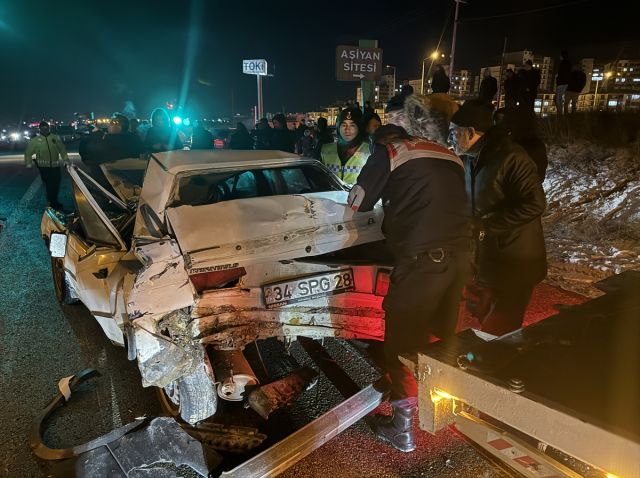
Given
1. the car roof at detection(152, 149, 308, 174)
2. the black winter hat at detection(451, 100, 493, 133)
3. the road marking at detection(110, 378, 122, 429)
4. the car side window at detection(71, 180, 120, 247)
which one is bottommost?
the road marking at detection(110, 378, 122, 429)

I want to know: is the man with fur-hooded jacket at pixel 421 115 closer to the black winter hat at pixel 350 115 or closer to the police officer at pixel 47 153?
the black winter hat at pixel 350 115

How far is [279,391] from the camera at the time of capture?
8.71 ft

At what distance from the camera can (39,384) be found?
117 inches

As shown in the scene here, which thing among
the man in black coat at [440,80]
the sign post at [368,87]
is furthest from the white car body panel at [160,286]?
the man in black coat at [440,80]

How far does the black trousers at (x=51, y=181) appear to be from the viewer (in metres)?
8.66

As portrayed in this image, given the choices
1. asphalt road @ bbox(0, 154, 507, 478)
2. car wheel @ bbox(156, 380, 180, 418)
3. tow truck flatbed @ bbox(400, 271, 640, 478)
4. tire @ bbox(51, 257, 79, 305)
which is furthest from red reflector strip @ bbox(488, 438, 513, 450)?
tire @ bbox(51, 257, 79, 305)

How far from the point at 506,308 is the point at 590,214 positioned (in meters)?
5.22

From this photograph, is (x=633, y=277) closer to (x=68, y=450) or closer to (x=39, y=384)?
(x=68, y=450)

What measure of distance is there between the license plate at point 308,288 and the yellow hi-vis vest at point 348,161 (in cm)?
213

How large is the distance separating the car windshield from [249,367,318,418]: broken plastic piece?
147cm

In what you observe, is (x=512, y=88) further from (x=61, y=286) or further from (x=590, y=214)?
(x=61, y=286)

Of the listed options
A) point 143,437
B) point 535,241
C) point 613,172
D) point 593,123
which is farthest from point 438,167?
point 593,123

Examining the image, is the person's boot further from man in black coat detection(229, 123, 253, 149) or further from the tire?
man in black coat detection(229, 123, 253, 149)

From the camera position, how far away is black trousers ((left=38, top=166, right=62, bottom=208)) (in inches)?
341
